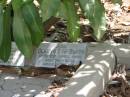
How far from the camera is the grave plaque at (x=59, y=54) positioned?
11.6 feet

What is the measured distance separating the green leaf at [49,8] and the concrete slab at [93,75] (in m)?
0.70

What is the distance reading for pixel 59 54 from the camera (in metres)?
3.58

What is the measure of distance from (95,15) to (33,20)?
15.9 inches

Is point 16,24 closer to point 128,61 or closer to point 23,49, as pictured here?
point 23,49

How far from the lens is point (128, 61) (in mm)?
3457

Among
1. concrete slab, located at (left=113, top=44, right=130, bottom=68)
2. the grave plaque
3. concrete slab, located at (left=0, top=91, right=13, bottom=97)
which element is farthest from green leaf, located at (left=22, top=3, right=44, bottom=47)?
concrete slab, located at (left=113, top=44, right=130, bottom=68)

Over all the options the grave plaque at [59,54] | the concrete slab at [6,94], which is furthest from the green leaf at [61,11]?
the grave plaque at [59,54]

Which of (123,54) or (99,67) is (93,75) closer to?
(99,67)

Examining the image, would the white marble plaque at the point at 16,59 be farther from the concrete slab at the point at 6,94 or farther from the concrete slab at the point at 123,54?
the concrete slab at the point at 123,54

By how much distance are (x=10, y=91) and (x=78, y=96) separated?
2.23ft

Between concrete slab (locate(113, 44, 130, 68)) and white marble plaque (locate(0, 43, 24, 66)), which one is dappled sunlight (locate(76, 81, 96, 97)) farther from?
white marble plaque (locate(0, 43, 24, 66))

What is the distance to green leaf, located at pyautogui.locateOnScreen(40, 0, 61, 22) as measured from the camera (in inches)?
89.8

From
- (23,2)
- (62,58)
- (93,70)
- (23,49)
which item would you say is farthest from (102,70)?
(23,2)

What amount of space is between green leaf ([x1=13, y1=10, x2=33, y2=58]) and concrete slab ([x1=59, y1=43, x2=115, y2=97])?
454 mm
